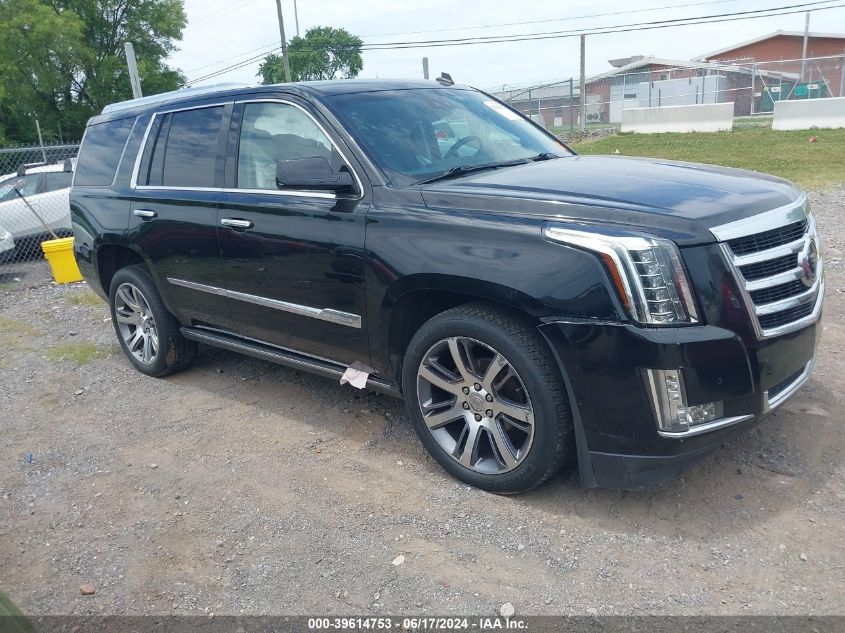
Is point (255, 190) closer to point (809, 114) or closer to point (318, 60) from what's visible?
point (809, 114)

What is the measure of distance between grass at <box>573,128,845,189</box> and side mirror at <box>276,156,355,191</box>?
9907 mm

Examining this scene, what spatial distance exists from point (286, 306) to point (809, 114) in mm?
21640

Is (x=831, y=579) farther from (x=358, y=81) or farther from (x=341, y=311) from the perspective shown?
(x=358, y=81)

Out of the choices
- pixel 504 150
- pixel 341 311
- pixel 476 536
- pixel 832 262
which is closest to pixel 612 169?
pixel 504 150

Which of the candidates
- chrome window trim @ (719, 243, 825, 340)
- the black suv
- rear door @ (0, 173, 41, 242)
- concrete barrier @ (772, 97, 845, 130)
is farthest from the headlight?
concrete barrier @ (772, 97, 845, 130)

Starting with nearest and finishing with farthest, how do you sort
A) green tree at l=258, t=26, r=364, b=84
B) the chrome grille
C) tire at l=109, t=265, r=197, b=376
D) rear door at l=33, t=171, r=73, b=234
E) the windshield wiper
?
the chrome grille, the windshield wiper, tire at l=109, t=265, r=197, b=376, rear door at l=33, t=171, r=73, b=234, green tree at l=258, t=26, r=364, b=84

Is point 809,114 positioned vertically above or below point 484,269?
below

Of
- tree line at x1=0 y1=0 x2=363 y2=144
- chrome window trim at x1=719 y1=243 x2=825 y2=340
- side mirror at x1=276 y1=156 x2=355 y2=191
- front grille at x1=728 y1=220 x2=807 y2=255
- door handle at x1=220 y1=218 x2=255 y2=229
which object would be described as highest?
tree line at x1=0 y1=0 x2=363 y2=144

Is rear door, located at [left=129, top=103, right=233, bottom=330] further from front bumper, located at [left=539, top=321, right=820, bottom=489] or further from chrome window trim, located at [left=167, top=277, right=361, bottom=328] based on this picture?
front bumper, located at [left=539, top=321, right=820, bottom=489]

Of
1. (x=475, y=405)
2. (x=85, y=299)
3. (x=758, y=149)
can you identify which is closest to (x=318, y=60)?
(x=758, y=149)

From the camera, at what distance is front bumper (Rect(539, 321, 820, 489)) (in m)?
2.86

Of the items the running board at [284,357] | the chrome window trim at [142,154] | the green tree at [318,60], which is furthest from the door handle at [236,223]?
the green tree at [318,60]

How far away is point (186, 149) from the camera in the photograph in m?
4.84

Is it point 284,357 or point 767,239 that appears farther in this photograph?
point 284,357
